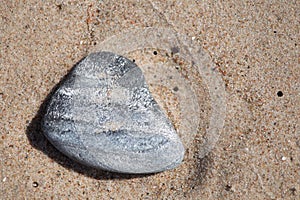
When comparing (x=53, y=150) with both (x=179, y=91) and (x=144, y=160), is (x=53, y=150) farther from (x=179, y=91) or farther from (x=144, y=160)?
(x=179, y=91)

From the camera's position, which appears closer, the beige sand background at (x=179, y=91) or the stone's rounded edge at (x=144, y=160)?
the stone's rounded edge at (x=144, y=160)

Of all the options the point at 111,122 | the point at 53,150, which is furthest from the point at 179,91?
the point at 53,150

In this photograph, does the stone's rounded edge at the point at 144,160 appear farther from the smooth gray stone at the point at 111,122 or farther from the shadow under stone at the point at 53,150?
the shadow under stone at the point at 53,150

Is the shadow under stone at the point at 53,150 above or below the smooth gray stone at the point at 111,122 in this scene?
below

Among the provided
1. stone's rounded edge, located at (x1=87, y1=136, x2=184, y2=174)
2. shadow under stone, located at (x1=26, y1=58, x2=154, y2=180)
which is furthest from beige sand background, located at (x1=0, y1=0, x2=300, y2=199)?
stone's rounded edge, located at (x1=87, y1=136, x2=184, y2=174)

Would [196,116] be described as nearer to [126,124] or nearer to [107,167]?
[126,124]

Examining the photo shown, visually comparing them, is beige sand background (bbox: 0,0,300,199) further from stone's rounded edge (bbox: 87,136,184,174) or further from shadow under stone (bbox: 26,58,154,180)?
stone's rounded edge (bbox: 87,136,184,174)

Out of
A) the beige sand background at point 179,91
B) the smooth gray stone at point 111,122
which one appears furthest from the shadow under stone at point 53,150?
the smooth gray stone at point 111,122
